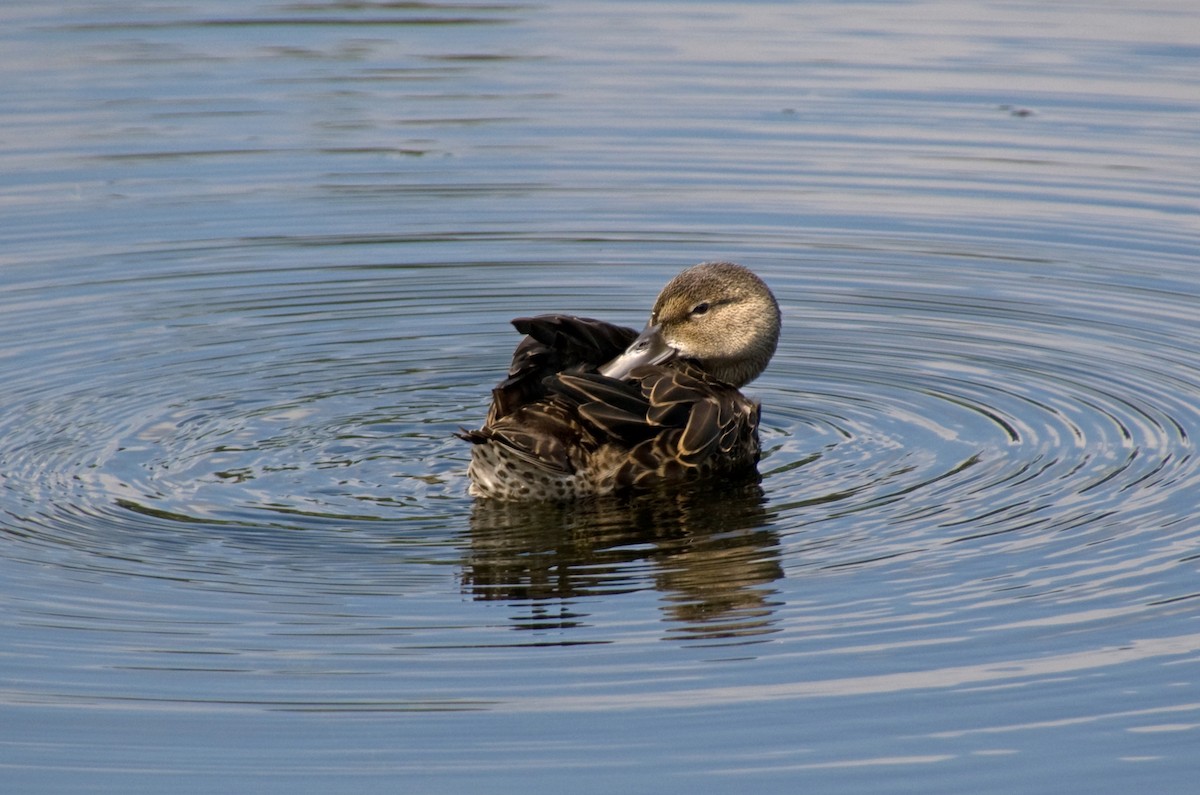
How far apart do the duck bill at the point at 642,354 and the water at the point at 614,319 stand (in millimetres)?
633

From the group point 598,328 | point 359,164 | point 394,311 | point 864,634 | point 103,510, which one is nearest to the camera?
point 864,634

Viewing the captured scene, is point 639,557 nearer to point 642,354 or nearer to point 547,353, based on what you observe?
point 547,353

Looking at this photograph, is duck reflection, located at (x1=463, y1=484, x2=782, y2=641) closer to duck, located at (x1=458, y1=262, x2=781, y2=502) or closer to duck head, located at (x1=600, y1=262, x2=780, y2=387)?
duck, located at (x1=458, y1=262, x2=781, y2=502)

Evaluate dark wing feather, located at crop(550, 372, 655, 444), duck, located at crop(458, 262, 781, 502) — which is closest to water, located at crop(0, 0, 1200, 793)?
duck, located at crop(458, 262, 781, 502)

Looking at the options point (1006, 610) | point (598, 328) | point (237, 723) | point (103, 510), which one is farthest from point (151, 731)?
point (598, 328)

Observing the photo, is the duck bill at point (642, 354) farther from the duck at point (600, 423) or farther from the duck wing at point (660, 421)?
the duck wing at point (660, 421)

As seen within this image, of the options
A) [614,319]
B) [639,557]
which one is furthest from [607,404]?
[614,319]

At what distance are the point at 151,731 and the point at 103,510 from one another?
6.63ft

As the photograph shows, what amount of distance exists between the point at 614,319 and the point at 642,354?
1.83 meters

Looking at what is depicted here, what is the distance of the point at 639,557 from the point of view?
22.6ft

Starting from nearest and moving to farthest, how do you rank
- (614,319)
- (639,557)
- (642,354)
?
(639,557) < (642,354) < (614,319)

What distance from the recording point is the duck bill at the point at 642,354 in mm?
8328

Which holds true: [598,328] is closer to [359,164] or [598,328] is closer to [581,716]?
[581,716]

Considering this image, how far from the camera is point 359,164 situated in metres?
13.0
